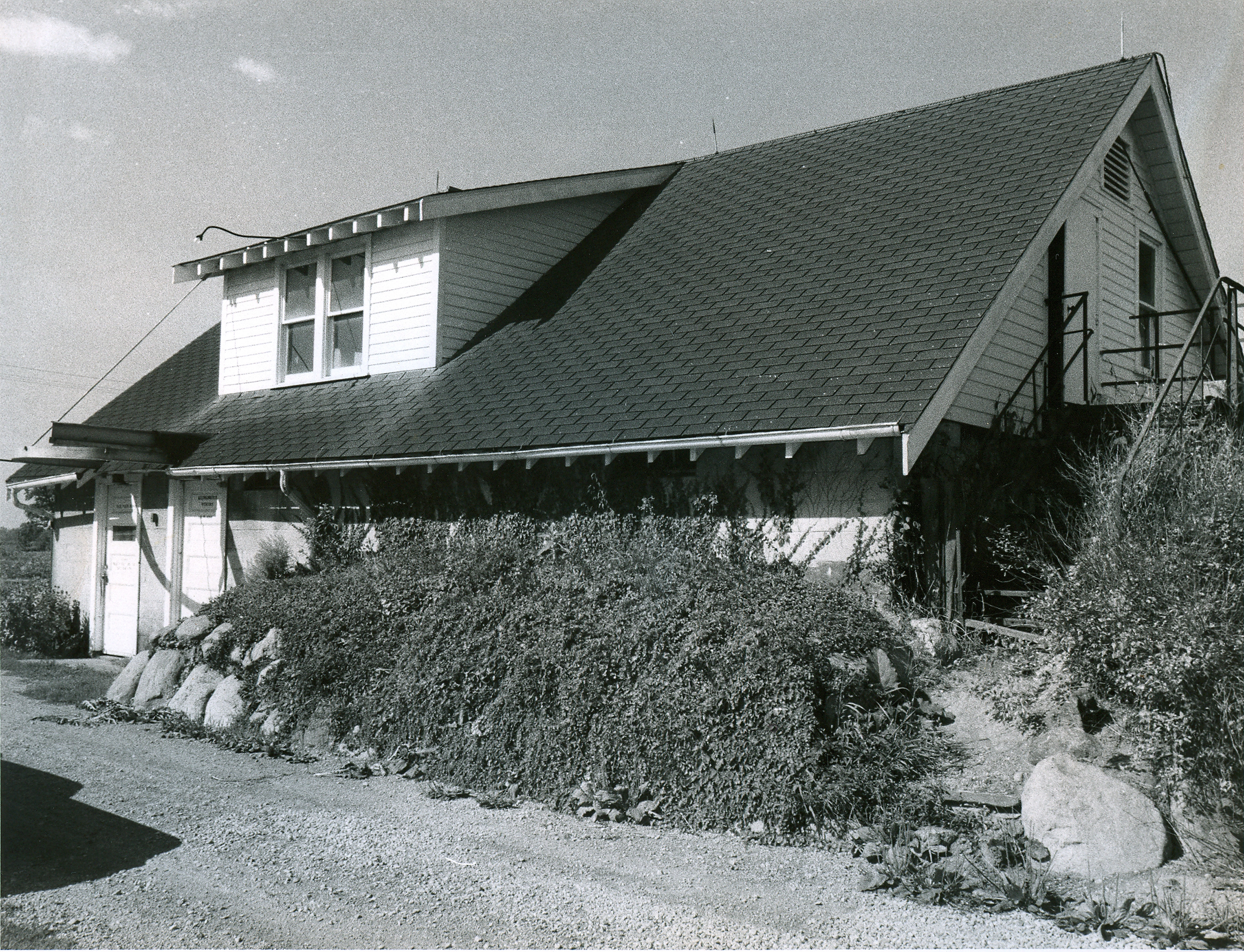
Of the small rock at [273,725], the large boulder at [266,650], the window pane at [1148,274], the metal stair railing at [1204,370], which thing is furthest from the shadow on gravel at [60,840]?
the window pane at [1148,274]

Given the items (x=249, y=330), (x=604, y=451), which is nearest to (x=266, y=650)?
(x=604, y=451)

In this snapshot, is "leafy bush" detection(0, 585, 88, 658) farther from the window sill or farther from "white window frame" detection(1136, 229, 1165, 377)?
"white window frame" detection(1136, 229, 1165, 377)

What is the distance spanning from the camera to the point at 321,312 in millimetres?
14648

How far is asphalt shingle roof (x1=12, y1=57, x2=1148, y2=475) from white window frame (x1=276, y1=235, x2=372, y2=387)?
253 mm

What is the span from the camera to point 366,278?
14172 millimetres

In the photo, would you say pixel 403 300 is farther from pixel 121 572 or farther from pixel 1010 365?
pixel 1010 365

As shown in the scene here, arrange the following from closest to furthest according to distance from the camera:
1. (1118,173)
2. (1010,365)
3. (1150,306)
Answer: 1. (1010,365)
2. (1118,173)
3. (1150,306)

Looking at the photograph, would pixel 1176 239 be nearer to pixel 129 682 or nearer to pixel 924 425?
pixel 924 425

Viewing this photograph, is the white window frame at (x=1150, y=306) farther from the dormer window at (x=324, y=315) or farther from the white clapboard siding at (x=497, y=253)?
the dormer window at (x=324, y=315)

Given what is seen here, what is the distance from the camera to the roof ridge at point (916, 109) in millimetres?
12500

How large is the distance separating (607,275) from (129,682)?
25.3 ft

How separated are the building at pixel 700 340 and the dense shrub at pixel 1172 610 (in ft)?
5.27

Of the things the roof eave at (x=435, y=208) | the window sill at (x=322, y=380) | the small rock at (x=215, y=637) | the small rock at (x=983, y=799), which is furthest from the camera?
the window sill at (x=322, y=380)

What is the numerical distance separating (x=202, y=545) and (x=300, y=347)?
330 cm
